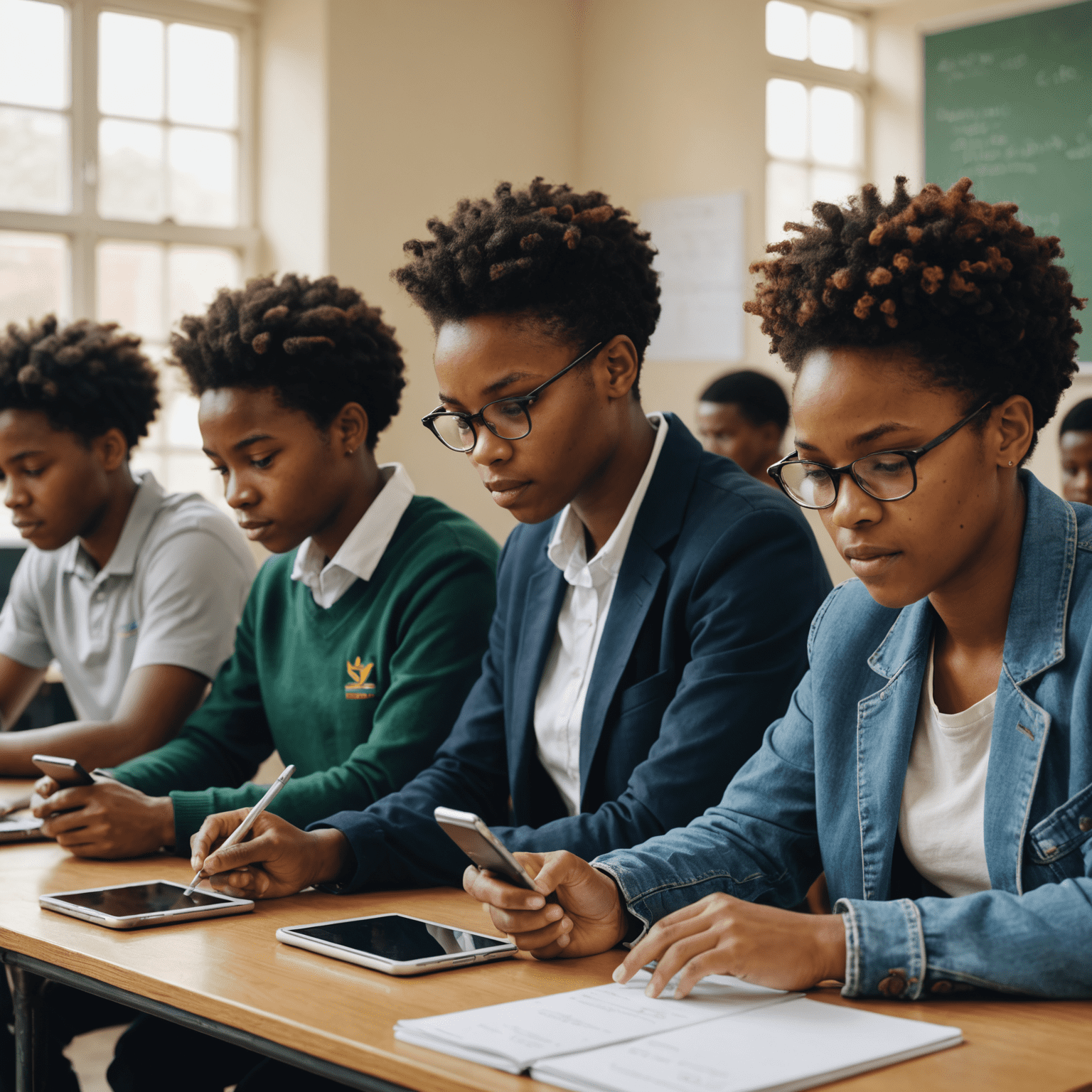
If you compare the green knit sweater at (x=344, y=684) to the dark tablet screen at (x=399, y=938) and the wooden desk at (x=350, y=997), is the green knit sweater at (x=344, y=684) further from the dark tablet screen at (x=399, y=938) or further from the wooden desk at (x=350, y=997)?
the dark tablet screen at (x=399, y=938)

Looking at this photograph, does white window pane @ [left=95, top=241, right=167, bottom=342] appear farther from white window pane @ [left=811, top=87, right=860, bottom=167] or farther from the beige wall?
white window pane @ [left=811, top=87, right=860, bottom=167]

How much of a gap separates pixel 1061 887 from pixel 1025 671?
20 cm

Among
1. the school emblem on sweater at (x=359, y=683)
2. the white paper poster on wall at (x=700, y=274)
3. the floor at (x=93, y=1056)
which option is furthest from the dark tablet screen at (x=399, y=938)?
the white paper poster on wall at (x=700, y=274)

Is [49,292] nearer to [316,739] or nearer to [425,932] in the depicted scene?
[316,739]

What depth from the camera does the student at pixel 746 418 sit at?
13.8 ft

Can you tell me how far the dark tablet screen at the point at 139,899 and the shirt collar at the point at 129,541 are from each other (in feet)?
3.66

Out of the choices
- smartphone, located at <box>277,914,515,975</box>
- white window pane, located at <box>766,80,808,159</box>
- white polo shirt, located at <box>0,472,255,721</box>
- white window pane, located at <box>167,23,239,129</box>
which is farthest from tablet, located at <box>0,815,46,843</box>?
white window pane, located at <box>766,80,808,159</box>

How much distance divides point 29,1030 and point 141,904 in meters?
0.19

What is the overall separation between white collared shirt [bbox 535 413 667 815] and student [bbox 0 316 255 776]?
86 cm

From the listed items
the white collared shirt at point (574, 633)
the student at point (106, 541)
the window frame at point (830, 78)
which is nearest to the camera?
the white collared shirt at point (574, 633)

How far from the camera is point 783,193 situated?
5.12 metres

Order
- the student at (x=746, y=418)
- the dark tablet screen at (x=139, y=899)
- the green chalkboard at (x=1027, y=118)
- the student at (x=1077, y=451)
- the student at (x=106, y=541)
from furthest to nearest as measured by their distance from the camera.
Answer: the green chalkboard at (x=1027, y=118) < the student at (x=746, y=418) < the student at (x=1077, y=451) < the student at (x=106, y=541) < the dark tablet screen at (x=139, y=899)

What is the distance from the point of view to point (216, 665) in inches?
97.2

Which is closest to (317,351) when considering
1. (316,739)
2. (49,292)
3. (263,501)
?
(263,501)
